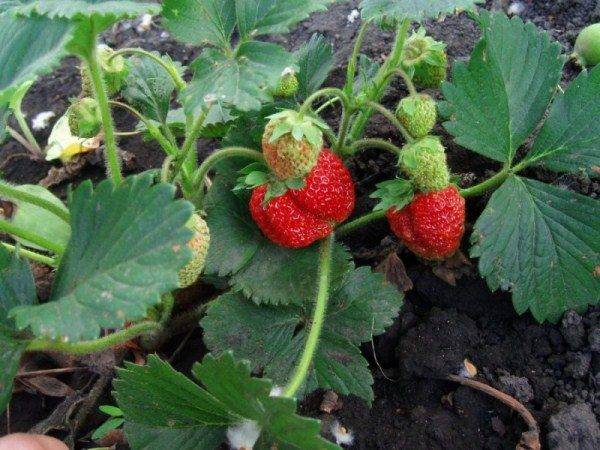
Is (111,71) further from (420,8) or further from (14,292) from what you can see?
(420,8)

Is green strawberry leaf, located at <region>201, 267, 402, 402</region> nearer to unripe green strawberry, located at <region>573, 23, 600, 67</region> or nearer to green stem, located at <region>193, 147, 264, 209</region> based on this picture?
green stem, located at <region>193, 147, 264, 209</region>

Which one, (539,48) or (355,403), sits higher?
(539,48)

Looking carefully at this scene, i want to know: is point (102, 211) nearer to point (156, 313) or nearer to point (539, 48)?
point (156, 313)

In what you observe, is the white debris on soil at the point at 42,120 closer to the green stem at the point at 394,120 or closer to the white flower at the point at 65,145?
the white flower at the point at 65,145

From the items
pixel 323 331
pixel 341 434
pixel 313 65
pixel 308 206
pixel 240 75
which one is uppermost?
pixel 240 75

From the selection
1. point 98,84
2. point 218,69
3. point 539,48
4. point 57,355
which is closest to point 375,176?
point 539,48

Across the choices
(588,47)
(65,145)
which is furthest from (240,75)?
(588,47)
